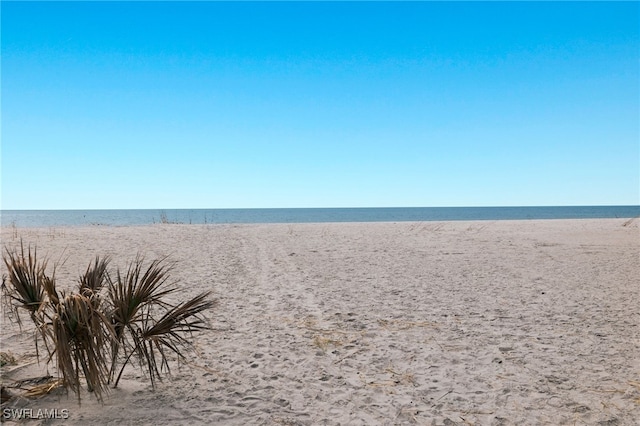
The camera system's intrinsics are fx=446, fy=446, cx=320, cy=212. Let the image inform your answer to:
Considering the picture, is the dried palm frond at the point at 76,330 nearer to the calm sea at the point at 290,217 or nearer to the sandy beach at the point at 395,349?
the sandy beach at the point at 395,349

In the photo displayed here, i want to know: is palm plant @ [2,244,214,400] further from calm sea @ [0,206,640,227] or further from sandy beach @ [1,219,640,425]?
calm sea @ [0,206,640,227]

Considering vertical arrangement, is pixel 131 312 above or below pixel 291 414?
above

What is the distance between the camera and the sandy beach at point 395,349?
13.5 ft

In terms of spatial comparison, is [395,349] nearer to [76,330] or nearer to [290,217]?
[76,330]

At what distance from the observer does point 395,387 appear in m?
4.65

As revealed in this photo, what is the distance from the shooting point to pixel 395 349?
5.81 m

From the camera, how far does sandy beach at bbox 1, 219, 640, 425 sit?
13.5 feet

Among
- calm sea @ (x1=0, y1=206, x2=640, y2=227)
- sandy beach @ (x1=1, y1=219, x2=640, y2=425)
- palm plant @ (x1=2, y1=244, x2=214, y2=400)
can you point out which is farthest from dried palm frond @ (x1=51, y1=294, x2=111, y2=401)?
calm sea @ (x1=0, y1=206, x2=640, y2=227)

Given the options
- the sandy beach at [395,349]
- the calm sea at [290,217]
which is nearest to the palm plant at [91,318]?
the sandy beach at [395,349]

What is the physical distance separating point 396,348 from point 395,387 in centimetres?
121

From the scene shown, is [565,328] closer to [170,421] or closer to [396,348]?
[396,348]

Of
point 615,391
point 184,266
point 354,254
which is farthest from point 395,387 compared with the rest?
point 354,254

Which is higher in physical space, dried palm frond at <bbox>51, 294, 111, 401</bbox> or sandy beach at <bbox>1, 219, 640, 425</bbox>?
dried palm frond at <bbox>51, 294, 111, 401</bbox>

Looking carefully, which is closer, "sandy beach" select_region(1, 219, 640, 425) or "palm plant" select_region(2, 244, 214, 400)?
"palm plant" select_region(2, 244, 214, 400)
